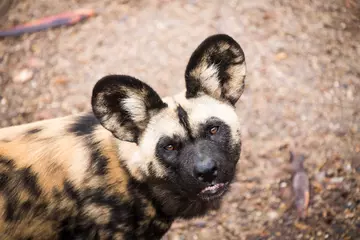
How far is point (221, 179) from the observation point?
2561 millimetres

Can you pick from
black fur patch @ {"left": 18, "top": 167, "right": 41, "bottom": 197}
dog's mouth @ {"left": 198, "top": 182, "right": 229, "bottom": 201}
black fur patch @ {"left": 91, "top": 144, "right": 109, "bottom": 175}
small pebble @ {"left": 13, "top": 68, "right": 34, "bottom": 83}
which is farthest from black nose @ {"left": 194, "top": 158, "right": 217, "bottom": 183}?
small pebble @ {"left": 13, "top": 68, "right": 34, "bottom": 83}

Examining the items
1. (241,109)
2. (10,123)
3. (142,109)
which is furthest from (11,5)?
(142,109)

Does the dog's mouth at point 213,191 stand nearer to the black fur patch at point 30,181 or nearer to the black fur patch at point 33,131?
the black fur patch at point 30,181

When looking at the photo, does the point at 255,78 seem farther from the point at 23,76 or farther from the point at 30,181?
the point at 30,181

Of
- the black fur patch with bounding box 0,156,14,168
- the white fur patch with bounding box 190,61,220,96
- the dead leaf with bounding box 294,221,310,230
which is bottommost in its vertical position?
the dead leaf with bounding box 294,221,310,230

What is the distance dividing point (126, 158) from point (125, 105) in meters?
0.32

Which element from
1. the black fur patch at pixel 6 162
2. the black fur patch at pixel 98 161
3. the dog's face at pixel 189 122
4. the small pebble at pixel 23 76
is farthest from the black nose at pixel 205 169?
the small pebble at pixel 23 76

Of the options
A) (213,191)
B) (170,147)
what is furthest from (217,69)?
(213,191)

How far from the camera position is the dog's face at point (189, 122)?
2.51 metres

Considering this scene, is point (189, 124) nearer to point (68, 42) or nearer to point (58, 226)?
point (58, 226)

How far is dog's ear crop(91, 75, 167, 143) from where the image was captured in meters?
2.48

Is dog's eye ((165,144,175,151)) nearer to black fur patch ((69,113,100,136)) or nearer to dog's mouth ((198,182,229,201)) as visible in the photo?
dog's mouth ((198,182,229,201))

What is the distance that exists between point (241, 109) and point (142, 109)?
1.57 meters

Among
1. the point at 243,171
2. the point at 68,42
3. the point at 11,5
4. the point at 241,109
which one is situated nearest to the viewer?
the point at 243,171
